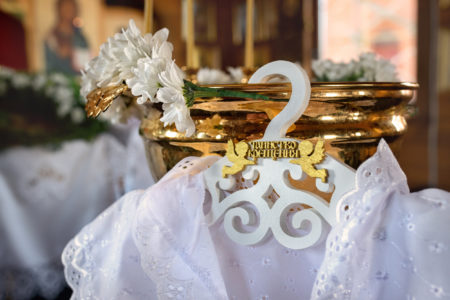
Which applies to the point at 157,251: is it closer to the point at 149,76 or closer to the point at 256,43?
the point at 149,76

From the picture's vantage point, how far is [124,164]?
201cm

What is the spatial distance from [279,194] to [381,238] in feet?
0.39

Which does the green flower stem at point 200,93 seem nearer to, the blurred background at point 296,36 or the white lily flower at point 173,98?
the white lily flower at point 173,98

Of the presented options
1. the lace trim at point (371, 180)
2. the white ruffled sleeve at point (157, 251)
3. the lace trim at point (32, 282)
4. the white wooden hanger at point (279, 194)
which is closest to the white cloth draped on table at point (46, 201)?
the lace trim at point (32, 282)

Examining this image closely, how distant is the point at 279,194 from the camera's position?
1.69 ft

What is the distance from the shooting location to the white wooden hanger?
0.49 meters

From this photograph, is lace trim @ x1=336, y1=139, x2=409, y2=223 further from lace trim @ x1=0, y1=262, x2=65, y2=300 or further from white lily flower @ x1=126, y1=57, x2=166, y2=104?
lace trim @ x1=0, y1=262, x2=65, y2=300

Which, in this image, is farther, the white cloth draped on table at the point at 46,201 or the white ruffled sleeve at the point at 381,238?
the white cloth draped on table at the point at 46,201

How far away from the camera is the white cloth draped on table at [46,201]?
176 centimetres

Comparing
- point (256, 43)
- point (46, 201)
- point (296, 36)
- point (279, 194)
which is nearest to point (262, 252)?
point (279, 194)

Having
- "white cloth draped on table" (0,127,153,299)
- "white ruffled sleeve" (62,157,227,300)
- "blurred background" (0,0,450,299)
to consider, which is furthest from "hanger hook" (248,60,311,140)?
"blurred background" (0,0,450,299)

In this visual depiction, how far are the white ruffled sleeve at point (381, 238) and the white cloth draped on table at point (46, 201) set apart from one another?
1285mm

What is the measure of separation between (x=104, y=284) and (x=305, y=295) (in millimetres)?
264

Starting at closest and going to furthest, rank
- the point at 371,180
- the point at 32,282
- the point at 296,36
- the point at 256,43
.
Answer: the point at 371,180
the point at 32,282
the point at 296,36
the point at 256,43
